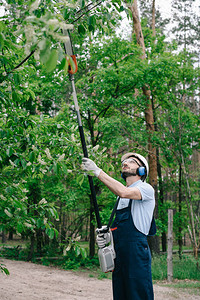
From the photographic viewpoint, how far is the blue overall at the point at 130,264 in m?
2.93

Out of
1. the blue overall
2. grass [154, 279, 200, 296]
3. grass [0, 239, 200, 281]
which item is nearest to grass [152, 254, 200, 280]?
grass [0, 239, 200, 281]

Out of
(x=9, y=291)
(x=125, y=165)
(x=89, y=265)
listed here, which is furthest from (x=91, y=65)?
(x=125, y=165)

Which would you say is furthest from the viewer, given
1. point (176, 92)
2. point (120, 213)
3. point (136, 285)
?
point (176, 92)

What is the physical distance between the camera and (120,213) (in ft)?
10.5

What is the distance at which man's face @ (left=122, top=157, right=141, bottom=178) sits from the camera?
334cm

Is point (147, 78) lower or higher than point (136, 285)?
higher

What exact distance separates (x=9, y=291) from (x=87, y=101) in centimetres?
638

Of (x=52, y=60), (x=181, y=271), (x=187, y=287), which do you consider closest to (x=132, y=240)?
(x=52, y=60)

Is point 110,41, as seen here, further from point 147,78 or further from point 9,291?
point 9,291

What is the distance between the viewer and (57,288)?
7.53 metres

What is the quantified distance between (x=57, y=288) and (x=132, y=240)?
524 centimetres

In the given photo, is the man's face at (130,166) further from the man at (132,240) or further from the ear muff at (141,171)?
the man at (132,240)

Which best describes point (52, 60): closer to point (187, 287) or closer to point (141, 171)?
point (141, 171)

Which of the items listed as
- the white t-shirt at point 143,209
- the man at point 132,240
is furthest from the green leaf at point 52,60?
the white t-shirt at point 143,209
